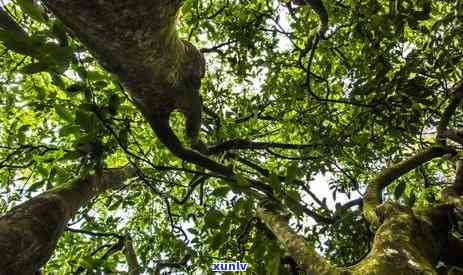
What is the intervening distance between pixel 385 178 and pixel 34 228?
3.03m

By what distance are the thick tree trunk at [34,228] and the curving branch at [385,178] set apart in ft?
6.74

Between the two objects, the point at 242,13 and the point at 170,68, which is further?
the point at 242,13

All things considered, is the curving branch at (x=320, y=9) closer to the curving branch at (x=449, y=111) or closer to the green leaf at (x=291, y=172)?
the curving branch at (x=449, y=111)

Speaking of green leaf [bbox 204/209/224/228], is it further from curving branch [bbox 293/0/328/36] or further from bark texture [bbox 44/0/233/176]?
curving branch [bbox 293/0/328/36]

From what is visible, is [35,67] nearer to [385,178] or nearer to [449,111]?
[385,178]

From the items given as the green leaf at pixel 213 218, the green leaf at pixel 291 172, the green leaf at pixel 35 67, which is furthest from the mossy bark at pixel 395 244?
the green leaf at pixel 35 67

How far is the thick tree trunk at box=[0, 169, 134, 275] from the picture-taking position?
81.0 inches

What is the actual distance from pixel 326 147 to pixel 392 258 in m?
2.26

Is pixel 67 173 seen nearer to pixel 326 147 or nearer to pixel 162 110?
pixel 162 110

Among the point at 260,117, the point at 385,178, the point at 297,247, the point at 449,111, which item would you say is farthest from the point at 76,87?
the point at 260,117

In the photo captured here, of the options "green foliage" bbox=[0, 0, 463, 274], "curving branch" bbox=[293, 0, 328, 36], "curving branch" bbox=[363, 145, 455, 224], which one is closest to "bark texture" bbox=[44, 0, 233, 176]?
"green foliage" bbox=[0, 0, 463, 274]

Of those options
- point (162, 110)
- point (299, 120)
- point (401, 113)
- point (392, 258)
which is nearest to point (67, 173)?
point (162, 110)

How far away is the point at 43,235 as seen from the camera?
2406 millimetres

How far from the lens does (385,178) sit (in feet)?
10.2
